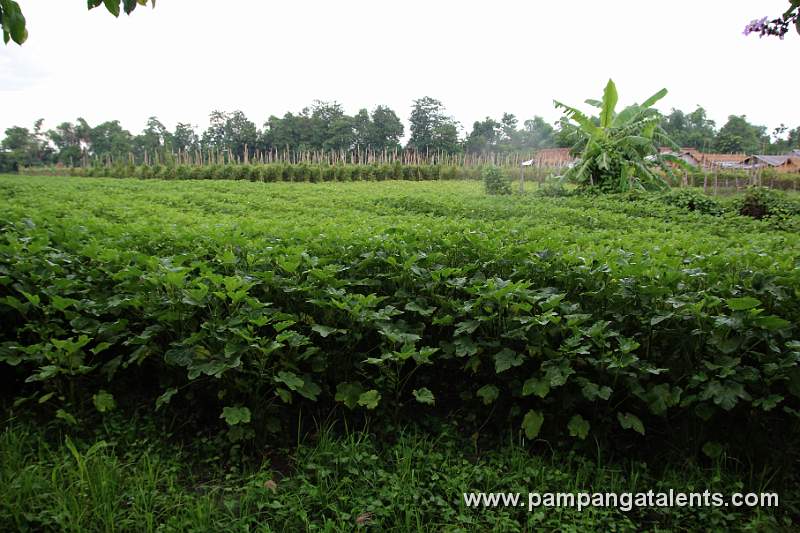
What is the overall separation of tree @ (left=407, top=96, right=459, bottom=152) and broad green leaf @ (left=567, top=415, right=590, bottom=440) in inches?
1888

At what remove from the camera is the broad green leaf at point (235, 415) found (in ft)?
7.52

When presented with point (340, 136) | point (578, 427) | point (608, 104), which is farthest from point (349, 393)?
point (340, 136)

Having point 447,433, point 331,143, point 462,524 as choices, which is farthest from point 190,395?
point 331,143

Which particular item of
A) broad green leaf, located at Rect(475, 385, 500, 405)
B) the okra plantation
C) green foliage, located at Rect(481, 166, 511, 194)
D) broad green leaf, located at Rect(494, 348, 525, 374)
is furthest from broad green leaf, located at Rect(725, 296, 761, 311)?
green foliage, located at Rect(481, 166, 511, 194)

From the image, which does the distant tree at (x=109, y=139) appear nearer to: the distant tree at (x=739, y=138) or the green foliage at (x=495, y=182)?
the green foliage at (x=495, y=182)

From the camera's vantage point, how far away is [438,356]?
2920 mm

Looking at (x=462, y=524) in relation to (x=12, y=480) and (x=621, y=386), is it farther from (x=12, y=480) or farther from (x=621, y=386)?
(x=12, y=480)

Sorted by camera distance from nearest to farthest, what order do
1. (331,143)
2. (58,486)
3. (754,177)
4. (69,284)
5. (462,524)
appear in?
(462,524) < (58,486) < (69,284) < (754,177) < (331,143)

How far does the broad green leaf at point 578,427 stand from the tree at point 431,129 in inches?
1888

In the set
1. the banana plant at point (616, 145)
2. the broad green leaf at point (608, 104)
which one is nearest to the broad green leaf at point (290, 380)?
the banana plant at point (616, 145)

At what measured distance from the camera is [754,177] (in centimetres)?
2209

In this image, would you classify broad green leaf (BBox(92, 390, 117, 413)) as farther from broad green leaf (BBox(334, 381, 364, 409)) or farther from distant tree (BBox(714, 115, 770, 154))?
distant tree (BBox(714, 115, 770, 154))

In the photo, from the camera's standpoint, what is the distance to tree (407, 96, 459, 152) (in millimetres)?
49781

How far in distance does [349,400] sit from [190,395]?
0.79 m
